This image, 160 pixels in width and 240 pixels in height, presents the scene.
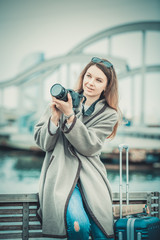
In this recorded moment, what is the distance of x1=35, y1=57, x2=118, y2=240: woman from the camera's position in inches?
47.9

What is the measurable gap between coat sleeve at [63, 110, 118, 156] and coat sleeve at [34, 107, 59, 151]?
8cm

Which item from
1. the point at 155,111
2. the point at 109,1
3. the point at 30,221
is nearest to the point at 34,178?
the point at 30,221

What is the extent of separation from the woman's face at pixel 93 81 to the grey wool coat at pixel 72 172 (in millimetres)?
118

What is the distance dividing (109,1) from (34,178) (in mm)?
14464

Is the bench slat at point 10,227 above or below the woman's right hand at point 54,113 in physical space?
below

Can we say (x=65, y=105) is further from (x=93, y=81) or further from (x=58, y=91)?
(x=93, y=81)

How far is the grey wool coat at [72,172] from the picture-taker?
1.23 meters

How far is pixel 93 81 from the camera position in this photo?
1.43 metres

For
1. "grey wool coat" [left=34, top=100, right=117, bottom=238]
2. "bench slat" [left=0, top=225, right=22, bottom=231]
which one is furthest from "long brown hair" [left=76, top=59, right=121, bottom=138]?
"bench slat" [left=0, top=225, right=22, bottom=231]

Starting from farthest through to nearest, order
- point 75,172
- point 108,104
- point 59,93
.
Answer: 1. point 108,104
2. point 75,172
3. point 59,93

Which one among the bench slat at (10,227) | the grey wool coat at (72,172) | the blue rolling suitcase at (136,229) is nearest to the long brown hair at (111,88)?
the grey wool coat at (72,172)

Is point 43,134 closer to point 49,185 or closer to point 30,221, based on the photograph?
point 49,185

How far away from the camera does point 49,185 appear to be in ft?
4.18

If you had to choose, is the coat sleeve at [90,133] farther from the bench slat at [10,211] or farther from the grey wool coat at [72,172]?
the bench slat at [10,211]
